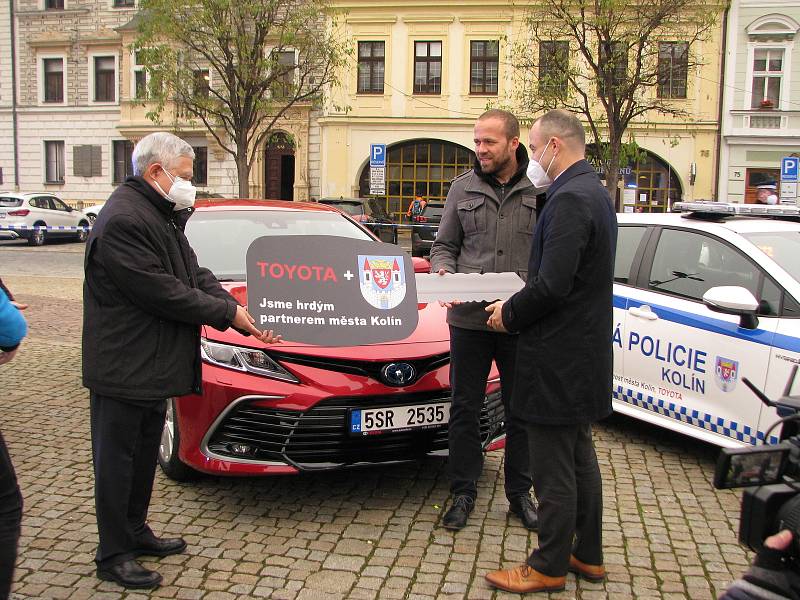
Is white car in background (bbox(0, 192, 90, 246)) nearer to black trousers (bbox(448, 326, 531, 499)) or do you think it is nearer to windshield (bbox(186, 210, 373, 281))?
windshield (bbox(186, 210, 373, 281))

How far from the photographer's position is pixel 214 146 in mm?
31250

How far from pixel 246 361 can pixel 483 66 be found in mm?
27033

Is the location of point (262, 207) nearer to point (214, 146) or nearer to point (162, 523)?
point (162, 523)

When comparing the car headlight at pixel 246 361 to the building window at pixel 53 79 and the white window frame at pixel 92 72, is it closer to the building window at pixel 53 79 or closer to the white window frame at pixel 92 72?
the white window frame at pixel 92 72

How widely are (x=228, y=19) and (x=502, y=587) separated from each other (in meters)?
20.9

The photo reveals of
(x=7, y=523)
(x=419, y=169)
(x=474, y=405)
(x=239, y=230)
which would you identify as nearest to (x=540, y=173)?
(x=474, y=405)

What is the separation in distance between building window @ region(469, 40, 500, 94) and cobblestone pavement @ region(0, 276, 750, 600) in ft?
83.0

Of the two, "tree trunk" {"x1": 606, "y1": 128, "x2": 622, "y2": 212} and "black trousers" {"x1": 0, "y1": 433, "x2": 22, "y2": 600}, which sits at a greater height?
"tree trunk" {"x1": 606, "y1": 128, "x2": 622, "y2": 212}

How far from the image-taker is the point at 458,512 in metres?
3.83

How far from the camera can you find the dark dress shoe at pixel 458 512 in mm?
3805

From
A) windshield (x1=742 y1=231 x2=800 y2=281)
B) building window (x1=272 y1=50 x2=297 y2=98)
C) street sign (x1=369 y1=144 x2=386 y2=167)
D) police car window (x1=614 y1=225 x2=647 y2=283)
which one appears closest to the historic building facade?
building window (x1=272 y1=50 x2=297 y2=98)

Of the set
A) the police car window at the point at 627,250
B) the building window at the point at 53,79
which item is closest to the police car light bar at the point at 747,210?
the police car window at the point at 627,250

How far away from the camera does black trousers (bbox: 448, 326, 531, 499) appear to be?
3764 mm

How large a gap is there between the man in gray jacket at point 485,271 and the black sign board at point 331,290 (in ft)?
1.18
